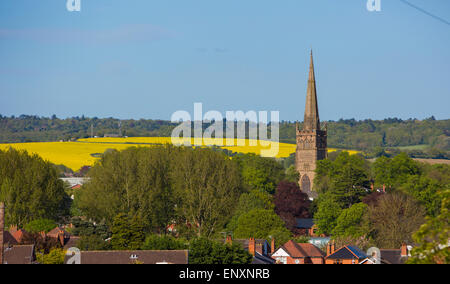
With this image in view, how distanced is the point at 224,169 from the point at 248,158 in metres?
36.2

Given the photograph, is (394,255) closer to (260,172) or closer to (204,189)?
(204,189)

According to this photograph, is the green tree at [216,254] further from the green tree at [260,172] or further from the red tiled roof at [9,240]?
the green tree at [260,172]

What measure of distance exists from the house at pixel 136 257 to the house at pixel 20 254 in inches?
85.9

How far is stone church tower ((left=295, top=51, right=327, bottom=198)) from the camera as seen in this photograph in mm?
151500

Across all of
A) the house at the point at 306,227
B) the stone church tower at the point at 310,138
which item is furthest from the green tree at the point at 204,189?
the stone church tower at the point at 310,138

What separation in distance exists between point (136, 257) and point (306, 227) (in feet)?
166

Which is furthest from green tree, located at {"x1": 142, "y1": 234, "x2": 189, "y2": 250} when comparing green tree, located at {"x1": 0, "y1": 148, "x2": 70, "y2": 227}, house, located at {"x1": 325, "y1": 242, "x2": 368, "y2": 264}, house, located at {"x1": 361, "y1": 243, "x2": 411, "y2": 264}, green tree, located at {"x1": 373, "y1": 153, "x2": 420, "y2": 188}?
green tree, located at {"x1": 373, "y1": 153, "x2": 420, "y2": 188}

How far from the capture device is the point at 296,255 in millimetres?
69500

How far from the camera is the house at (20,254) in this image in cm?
5478

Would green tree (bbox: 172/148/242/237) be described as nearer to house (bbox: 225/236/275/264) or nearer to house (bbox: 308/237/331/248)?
house (bbox: 308/237/331/248)

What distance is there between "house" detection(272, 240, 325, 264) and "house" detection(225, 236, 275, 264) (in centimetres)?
99
